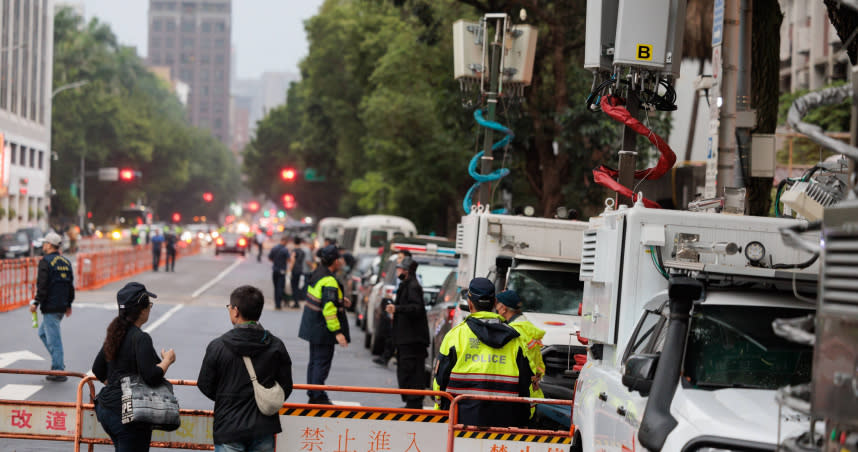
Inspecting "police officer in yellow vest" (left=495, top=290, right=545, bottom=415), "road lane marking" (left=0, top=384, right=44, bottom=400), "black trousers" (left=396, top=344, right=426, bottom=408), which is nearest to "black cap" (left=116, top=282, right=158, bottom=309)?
"police officer in yellow vest" (left=495, top=290, right=545, bottom=415)

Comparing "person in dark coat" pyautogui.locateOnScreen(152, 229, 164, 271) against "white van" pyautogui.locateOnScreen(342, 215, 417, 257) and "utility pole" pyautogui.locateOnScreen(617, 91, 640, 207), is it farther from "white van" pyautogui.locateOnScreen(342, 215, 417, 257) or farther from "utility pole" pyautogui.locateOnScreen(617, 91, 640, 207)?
"utility pole" pyautogui.locateOnScreen(617, 91, 640, 207)

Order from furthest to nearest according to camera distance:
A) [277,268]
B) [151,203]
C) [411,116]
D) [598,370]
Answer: [151,203] < [411,116] < [277,268] < [598,370]

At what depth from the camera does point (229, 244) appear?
73.8 meters

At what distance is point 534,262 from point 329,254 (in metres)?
2.89

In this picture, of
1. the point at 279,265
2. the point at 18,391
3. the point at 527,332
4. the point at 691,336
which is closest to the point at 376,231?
the point at 279,265

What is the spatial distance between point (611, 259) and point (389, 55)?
32795mm

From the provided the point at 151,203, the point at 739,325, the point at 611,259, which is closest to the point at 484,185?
the point at 611,259

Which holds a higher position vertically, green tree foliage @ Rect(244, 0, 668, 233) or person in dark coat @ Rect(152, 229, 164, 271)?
green tree foliage @ Rect(244, 0, 668, 233)

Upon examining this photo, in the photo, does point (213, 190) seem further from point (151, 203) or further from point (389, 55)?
point (389, 55)

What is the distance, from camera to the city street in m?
14.2

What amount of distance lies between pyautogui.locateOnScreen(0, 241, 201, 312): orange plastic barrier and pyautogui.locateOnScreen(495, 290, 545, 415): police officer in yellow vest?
16350mm

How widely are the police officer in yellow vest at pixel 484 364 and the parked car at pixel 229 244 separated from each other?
216 feet

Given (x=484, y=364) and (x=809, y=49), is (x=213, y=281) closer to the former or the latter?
(x=809, y=49)

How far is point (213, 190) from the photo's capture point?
5591 inches
